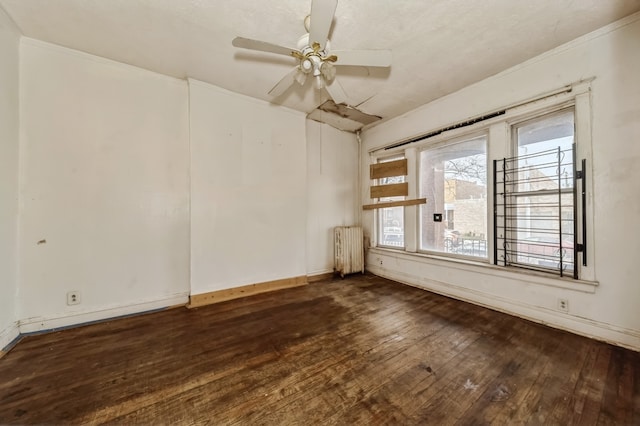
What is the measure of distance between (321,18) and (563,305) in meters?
3.34

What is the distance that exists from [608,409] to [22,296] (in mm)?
4632

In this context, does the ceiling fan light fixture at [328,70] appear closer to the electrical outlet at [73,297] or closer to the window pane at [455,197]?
the window pane at [455,197]

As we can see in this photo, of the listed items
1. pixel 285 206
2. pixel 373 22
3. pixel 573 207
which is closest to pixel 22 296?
pixel 285 206

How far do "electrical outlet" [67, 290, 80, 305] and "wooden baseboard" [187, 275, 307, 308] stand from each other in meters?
1.05

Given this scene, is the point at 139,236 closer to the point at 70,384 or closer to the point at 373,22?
the point at 70,384

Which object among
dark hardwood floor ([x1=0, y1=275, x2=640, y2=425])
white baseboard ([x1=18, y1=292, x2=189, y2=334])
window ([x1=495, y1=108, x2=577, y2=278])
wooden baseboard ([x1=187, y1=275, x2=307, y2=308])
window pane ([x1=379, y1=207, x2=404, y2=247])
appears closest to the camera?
dark hardwood floor ([x1=0, y1=275, x2=640, y2=425])

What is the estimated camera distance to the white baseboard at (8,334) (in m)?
1.98

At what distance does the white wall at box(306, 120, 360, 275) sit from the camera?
13.8ft

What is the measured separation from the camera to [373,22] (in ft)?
6.72

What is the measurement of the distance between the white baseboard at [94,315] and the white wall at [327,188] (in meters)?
2.06

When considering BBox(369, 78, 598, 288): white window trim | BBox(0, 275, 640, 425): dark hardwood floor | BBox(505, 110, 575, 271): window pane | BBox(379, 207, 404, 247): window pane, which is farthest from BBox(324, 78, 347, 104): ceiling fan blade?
BBox(0, 275, 640, 425): dark hardwood floor

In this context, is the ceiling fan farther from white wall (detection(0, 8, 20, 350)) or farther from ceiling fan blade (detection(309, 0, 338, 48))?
white wall (detection(0, 8, 20, 350))

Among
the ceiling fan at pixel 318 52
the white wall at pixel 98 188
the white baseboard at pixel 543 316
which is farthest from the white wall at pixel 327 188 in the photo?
the ceiling fan at pixel 318 52

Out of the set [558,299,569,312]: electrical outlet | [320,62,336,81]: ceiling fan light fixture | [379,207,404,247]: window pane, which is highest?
[320,62,336,81]: ceiling fan light fixture
